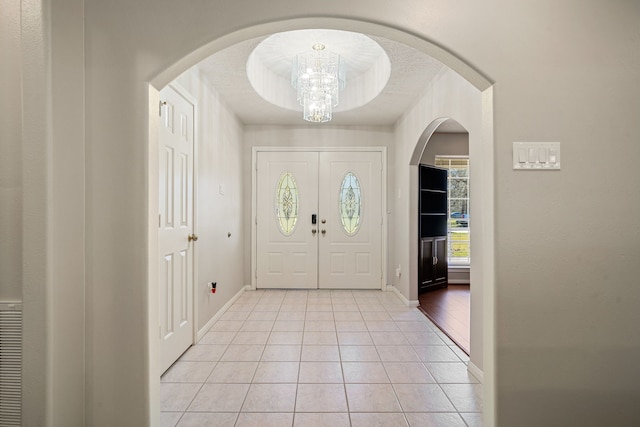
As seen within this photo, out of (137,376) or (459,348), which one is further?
(459,348)

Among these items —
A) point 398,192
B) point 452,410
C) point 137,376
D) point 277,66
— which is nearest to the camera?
point 137,376

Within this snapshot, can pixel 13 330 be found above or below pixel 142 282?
below

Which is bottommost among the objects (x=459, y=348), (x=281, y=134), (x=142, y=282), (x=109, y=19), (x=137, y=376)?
(x=459, y=348)

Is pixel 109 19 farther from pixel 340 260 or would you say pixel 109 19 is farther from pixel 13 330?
pixel 340 260

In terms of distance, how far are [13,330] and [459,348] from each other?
303 centimetres

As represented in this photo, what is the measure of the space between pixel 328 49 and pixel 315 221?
2.46 m

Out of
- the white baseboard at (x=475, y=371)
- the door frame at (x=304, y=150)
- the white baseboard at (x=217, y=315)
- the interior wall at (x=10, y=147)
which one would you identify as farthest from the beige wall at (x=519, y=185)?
the door frame at (x=304, y=150)

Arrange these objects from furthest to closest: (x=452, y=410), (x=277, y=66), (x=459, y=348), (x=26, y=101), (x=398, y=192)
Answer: (x=398, y=192), (x=277, y=66), (x=459, y=348), (x=452, y=410), (x=26, y=101)

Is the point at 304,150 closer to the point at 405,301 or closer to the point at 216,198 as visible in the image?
the point at 216,198

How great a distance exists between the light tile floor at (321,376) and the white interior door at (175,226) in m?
0.23

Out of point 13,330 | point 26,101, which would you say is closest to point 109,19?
point 26,101

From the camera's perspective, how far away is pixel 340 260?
5.04 metres

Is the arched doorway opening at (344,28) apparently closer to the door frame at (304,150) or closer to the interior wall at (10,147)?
the interior wall at (10,147)

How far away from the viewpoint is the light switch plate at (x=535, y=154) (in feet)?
5.07
